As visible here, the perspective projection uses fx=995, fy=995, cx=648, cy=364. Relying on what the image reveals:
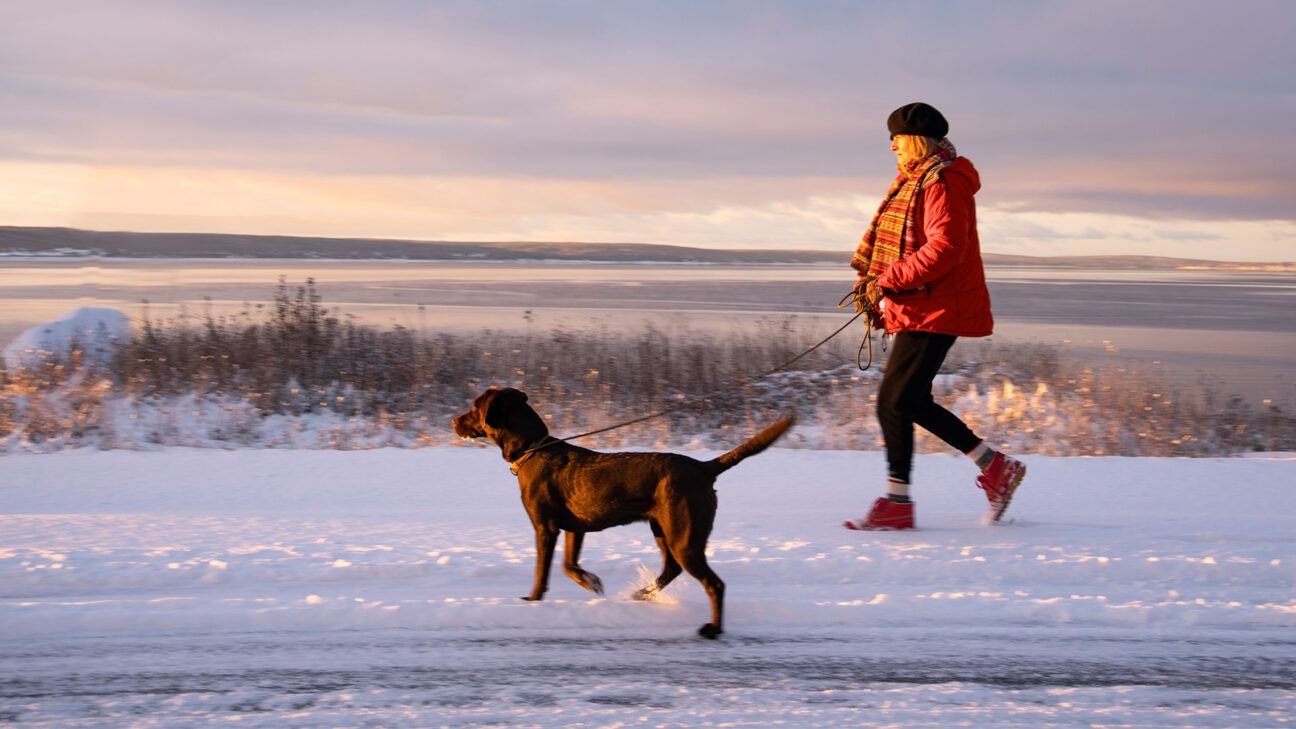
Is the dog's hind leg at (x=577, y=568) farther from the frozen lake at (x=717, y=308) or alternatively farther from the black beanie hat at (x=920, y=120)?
the frozen lake at (x=717, y=308)

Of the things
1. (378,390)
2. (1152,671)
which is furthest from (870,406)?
(1152,671)

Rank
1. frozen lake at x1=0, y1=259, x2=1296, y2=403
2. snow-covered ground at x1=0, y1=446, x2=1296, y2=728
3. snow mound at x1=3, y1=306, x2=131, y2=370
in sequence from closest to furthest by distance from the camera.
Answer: snow-covered ground at x1=0, y1=446, x2=1296, y2=728 → snow mound at x1=3, y1=306, x2=131, y2=370 → frozen lake at x1=0, y1=259, x2=1296, y2=403

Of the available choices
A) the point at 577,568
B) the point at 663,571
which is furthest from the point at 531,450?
the point at 663,571

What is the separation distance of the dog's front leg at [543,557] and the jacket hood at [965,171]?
256 cm

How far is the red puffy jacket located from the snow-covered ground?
1.12m

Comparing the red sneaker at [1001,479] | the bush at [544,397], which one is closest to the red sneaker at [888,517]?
the red sneaker at [1001,479]

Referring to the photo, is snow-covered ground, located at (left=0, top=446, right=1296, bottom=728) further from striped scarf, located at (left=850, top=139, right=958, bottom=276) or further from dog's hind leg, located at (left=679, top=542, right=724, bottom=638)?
striped scarf, located at (left=850, top=139, right=958, bottom=276)

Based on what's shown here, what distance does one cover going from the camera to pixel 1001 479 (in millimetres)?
5285

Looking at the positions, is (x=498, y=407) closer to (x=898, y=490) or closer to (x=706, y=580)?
(x=706, y=580)

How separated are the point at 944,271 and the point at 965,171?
516 mm

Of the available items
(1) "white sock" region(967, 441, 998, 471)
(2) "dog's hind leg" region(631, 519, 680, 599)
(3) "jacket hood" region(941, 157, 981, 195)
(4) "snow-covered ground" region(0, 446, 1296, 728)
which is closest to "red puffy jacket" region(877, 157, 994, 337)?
(3) "jacket hood" region(941, 157, 981, 195)

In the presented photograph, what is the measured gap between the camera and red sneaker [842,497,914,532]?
5.21 metres

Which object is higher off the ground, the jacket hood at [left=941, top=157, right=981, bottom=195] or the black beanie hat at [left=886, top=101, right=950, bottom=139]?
the black beanie hat at [left=886, top=101, right=950, bottom=139]

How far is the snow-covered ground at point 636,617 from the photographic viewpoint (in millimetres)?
3254
